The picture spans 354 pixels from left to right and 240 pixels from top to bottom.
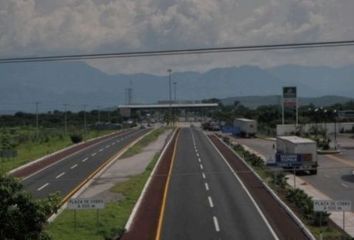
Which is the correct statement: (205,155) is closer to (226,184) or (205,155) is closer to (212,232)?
(226,184)

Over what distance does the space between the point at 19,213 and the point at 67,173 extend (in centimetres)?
3530

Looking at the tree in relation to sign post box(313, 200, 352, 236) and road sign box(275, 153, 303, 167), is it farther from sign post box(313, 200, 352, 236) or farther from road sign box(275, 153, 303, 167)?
road sign box(275, 153, 303, 167)

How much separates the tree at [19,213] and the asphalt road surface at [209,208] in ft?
32.2

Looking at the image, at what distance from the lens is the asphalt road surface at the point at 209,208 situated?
2811 centimetres

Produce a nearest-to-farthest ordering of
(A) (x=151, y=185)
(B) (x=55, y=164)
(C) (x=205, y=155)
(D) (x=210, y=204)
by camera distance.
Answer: (D) (x=210, y=204) < (A) (x=151, y=185) < (B) (x=55, y=164) < (C) (x=205, y=155)

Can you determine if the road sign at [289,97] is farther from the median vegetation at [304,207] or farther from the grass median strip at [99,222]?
the grass median strip at [99,222]

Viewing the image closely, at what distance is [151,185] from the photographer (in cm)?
4412

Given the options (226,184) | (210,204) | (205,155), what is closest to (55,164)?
(205,155)

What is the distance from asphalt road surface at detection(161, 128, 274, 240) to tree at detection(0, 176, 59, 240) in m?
9.80

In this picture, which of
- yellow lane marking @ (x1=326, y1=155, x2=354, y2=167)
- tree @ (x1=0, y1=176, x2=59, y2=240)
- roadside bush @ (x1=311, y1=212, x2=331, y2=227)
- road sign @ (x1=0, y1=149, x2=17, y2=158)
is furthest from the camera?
road sign @ (x1=0, y1=149, x2=17, y2=158)

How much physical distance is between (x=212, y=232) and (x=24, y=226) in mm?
11902

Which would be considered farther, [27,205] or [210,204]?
[210,204]

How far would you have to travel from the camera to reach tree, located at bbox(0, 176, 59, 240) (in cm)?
1748

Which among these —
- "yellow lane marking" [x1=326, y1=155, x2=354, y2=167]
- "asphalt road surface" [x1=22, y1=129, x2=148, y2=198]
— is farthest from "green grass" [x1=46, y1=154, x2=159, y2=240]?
"yellow lane marking" [x1=326, y1=155, x2=354, y2=167]
